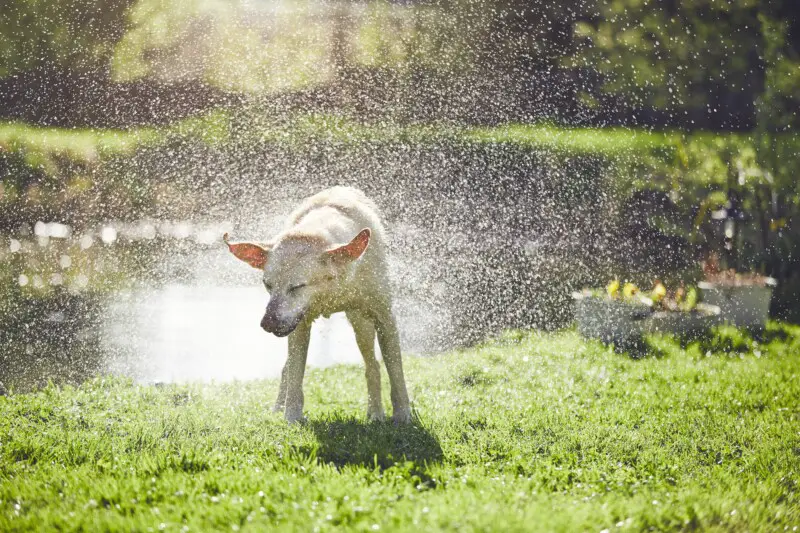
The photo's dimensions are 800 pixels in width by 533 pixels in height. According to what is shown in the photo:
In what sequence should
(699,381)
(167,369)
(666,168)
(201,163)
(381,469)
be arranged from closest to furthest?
(381,469)
(699,381)
(167,369)
(666,168)
(201,163)

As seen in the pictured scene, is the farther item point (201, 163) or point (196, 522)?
point (201, 163)

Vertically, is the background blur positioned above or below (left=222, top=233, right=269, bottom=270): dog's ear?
above

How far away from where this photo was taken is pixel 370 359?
5887 mm

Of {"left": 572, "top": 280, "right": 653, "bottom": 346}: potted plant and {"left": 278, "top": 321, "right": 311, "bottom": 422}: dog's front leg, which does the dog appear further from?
{"left": 572, "top": 280, "right": 653, "bottom": 346}: potted plant

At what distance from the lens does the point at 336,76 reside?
1839cm

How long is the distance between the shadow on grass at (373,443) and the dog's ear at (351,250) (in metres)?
1.22

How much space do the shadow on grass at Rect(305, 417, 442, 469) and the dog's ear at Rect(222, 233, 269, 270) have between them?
1.28 m

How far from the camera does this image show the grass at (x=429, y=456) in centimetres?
372

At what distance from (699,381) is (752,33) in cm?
1328

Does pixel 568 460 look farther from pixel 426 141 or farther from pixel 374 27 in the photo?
pixel 374 27

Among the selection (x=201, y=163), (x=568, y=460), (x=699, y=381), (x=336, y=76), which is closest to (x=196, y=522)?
(x=568, y=460)

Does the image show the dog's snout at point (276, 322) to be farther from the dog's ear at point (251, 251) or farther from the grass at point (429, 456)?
the grass at point (429, 456)

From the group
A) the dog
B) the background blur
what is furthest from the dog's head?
the background blur

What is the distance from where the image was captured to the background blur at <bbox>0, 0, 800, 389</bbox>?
12.0 meters
